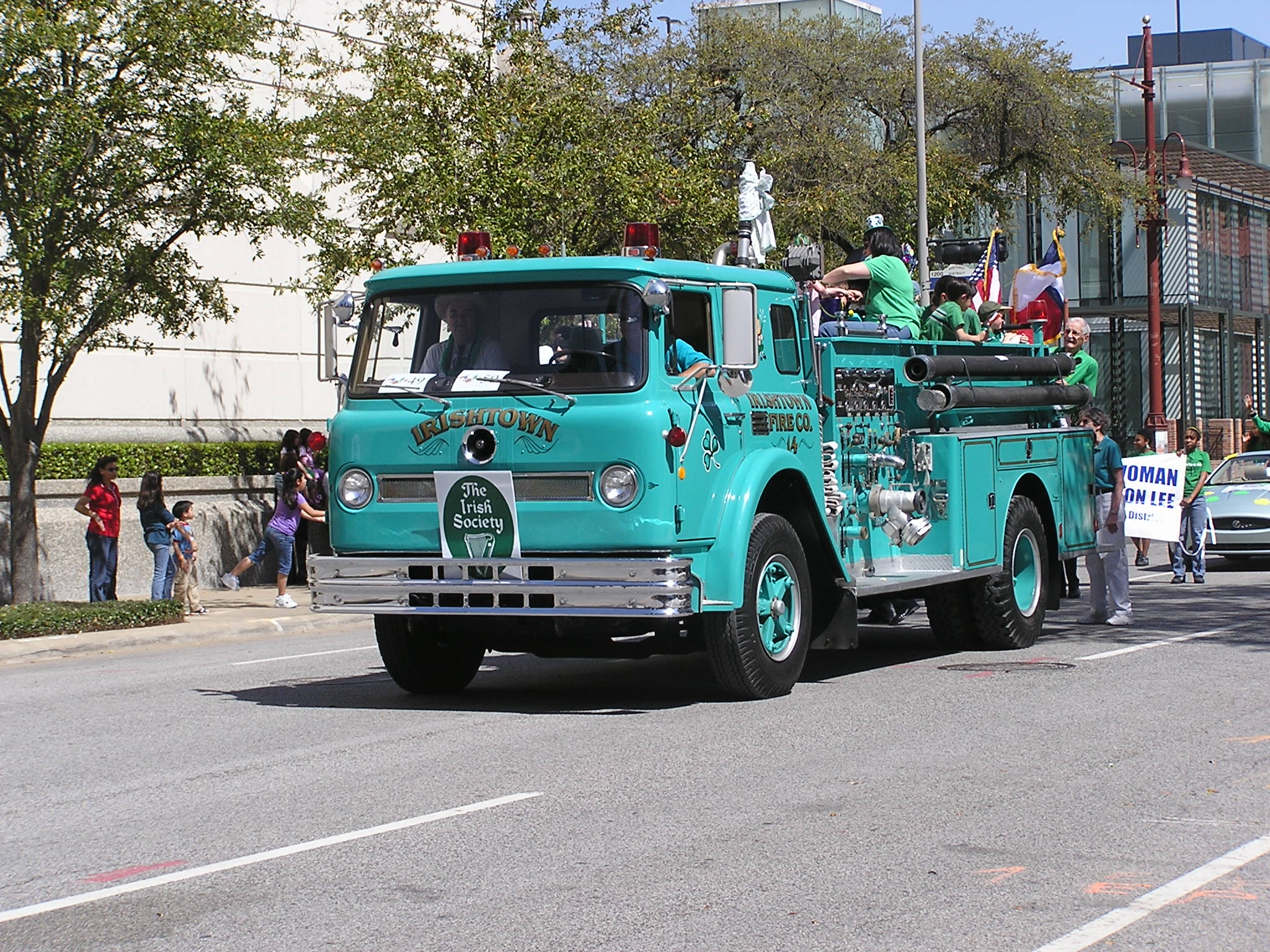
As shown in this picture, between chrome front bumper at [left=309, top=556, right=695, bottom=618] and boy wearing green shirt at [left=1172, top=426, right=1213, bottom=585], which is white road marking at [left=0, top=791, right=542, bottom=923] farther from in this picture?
boy wearing green shirt at [left=1172, top=426, right=1213, bottom=585]

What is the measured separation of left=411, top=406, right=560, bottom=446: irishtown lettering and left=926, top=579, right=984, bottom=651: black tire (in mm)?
4248

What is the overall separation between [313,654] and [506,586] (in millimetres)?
5482

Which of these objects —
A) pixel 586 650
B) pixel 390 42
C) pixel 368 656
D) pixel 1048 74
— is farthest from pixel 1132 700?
pixel 1048 74

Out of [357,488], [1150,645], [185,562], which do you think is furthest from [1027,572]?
[185,562]

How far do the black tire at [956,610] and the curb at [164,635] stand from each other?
23.4ft

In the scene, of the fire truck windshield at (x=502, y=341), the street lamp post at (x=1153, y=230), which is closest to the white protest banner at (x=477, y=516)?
the fire truck windshield at (x=502, y=341)

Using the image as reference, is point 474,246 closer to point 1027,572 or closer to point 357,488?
point 357,488

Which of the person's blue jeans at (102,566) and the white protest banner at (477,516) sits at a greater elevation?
the white protest banner at (477,516)

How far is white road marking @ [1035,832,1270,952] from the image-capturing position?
5.39 m

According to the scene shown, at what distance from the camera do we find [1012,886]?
19.9 ft

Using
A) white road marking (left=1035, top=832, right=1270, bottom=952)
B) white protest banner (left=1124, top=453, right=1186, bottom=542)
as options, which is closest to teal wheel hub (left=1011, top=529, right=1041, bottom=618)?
white protest banner (left=1124, top=453, right=1186, bottom=542)

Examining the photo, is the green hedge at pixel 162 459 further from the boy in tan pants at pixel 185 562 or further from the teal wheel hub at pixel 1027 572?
the teal wheel hub at pixel 1027 572

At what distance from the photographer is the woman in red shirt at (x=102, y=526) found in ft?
61.9

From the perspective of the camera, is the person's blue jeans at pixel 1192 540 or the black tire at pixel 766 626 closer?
the black tire at pixel 766 626
